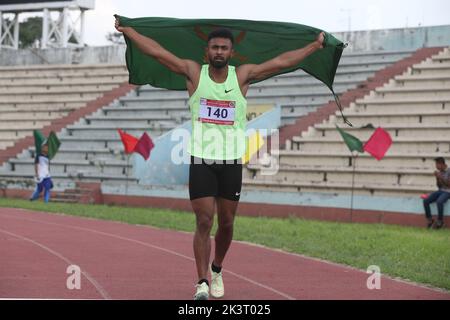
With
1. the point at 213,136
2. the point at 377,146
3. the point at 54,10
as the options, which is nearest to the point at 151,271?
the point at 213,136

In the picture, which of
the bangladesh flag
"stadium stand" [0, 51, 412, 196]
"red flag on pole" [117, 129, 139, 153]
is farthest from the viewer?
"stadium stand" [0, 51, 412, 196]

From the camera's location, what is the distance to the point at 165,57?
7.43m

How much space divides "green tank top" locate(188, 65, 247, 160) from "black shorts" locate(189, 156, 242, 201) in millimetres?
62

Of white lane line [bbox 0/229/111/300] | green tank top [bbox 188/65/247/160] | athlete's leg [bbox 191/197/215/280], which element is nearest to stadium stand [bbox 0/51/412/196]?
white lane line [bbox 0/229/111/300]

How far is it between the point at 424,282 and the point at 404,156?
35.8 ft

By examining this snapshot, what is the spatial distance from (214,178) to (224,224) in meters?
0.50

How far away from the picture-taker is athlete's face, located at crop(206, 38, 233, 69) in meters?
7.18

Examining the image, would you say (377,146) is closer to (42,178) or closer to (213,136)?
(42,178)

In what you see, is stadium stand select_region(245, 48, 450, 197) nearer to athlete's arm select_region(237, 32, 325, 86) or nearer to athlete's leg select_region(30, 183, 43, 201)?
athlete's leg select_region(30, 183, 43, 201)

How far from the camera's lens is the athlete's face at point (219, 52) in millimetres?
7176

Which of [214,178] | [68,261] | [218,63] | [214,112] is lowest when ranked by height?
[68,261]
